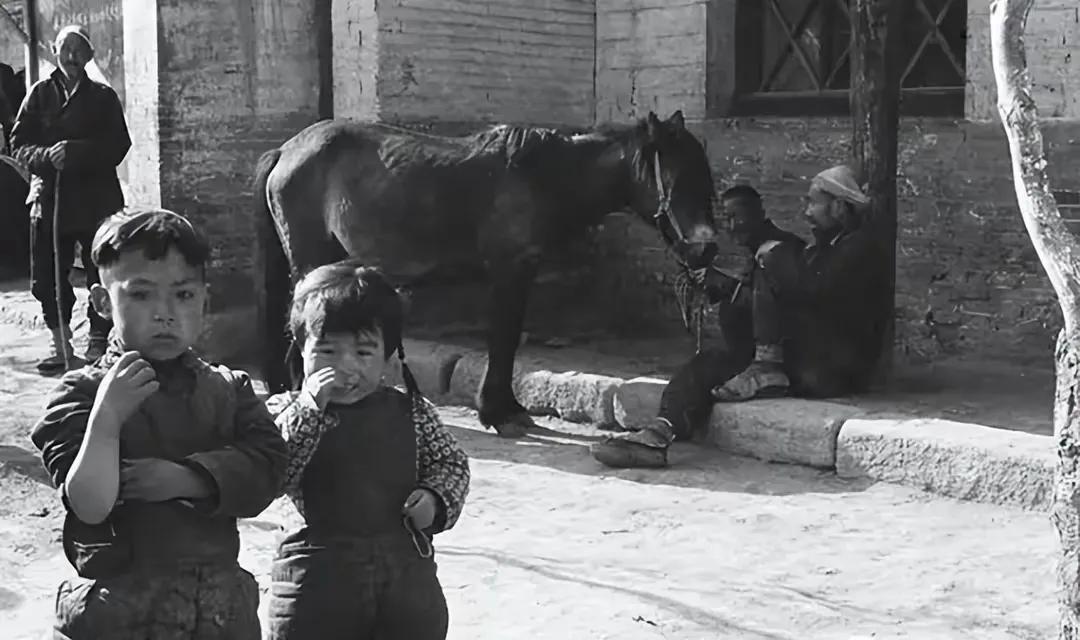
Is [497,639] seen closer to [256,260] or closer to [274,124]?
[256,260]

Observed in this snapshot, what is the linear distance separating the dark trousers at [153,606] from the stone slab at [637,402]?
457 cm

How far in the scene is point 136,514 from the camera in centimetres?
237

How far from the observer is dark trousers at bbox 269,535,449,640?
261cm

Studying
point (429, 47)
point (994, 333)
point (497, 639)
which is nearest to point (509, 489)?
point (497, 639)

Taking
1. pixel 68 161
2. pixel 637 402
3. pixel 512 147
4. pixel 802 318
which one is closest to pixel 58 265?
pixel 68 161

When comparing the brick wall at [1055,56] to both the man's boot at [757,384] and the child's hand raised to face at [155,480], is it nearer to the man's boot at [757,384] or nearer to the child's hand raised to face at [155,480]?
the man's boot at [757,384]

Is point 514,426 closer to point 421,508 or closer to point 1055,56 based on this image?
point 1055,56

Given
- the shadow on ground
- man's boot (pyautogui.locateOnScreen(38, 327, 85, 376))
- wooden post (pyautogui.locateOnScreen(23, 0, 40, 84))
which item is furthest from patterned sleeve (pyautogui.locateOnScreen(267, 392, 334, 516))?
wooden post (pyautogui.locateOnScreen(23, 0, 40, 84))

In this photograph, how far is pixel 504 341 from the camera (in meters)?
7.00

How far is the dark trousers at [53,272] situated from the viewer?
8.52 meters

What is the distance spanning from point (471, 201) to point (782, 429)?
6.17 feet

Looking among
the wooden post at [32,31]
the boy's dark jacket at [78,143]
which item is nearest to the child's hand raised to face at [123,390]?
the boy's dark jacket at [78,143]

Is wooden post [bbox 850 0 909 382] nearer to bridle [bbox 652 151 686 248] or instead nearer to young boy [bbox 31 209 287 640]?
bridle [bbox 652 151 686 248]

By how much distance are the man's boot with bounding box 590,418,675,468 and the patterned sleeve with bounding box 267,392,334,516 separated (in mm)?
3683
